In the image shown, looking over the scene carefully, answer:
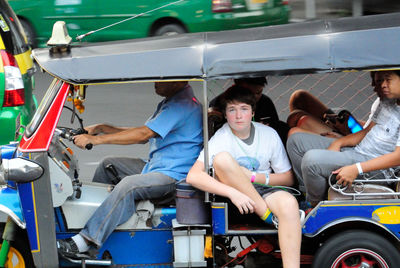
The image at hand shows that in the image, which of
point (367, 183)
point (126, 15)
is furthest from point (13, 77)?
point (126, 15)

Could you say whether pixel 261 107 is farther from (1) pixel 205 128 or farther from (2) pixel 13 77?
(2) pixel 13 77

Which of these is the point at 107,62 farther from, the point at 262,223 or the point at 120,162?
the point at 262,223

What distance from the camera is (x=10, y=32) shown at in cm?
695

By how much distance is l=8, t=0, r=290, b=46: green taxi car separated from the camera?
11461 mm

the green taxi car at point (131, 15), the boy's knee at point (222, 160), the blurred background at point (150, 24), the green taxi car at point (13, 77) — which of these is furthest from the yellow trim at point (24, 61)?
the green taxi car at point (131, 15)

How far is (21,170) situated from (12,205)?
0.43m

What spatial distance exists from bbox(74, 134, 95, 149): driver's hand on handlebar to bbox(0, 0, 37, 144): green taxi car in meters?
2.08

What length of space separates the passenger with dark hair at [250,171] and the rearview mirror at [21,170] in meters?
0.96

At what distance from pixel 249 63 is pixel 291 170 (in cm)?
94

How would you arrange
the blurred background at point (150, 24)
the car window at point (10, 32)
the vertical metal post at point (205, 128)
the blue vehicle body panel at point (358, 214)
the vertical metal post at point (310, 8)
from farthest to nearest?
the vertical metal post at point (310, 8), the blurred background at point (150, 24), the car window at point (10, 32), the blue vehicle body panel at point (358, 214), the vertical metal post at point (205, 128)

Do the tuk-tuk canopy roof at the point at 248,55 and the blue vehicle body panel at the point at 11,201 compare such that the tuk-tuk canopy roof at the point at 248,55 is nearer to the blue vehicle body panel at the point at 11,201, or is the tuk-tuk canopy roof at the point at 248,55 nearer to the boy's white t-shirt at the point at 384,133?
the boy's white t-shirt at the point at 384,133

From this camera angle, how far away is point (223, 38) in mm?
4523

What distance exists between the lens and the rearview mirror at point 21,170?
435 centimetres

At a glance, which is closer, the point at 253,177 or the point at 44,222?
the point at 44,222
